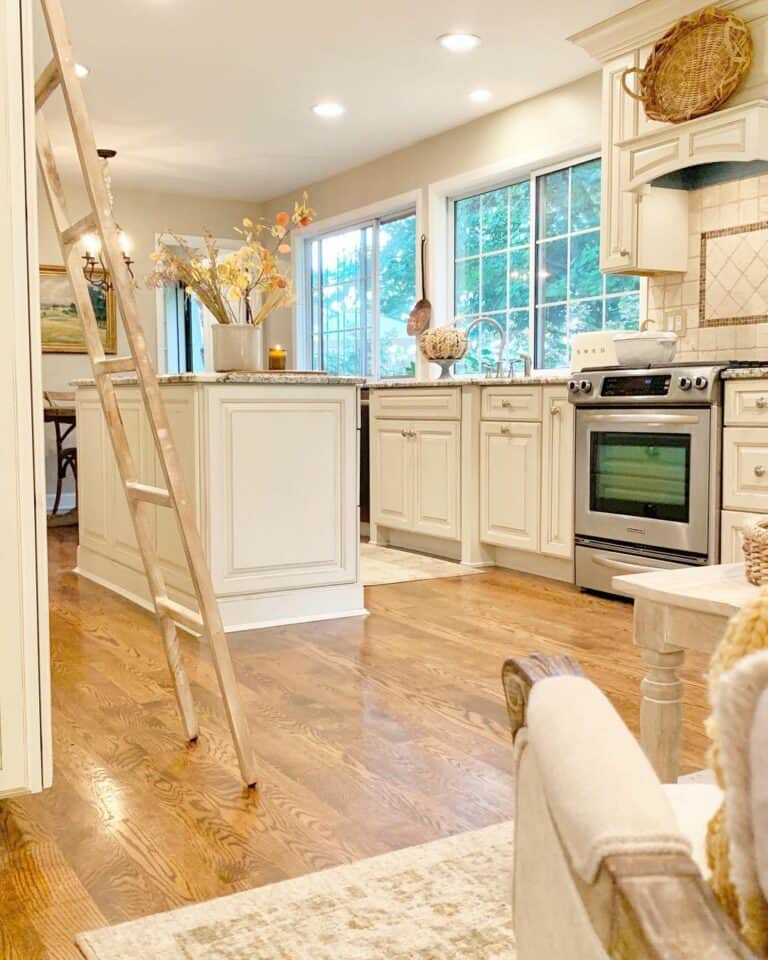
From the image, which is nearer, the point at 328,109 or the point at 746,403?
the point at 746,403

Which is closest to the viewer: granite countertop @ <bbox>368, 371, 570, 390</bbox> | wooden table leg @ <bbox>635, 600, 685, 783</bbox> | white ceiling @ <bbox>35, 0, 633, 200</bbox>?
wooden table leg @ <bbox>635, 600, 685, 783</bbox>

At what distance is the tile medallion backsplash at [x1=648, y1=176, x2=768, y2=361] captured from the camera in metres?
4.18

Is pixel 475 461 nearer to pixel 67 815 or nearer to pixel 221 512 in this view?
pixel 221 512

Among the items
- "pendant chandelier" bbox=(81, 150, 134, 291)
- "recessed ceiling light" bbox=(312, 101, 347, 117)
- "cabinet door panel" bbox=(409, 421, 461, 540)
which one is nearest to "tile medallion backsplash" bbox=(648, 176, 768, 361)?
"cabinet door panel" bbox=(409, 421, 461, 540)

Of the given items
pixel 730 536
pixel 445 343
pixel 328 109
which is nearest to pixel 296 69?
pixel 328 109

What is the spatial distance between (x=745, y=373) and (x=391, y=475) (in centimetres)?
243

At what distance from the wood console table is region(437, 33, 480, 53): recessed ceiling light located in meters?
3.59

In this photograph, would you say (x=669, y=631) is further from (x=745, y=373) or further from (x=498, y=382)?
(x=498, y=382)

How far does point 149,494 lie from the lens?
222cm

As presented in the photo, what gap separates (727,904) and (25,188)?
5.57 ft

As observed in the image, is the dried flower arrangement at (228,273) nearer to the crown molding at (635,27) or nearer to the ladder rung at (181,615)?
the ladder rung at (181,615)

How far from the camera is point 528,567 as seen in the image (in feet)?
16.0

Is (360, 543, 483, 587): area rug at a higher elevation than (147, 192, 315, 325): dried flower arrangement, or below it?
below

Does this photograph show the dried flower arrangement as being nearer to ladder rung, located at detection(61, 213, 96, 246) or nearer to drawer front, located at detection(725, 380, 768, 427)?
ladder rung, located at detection(61, 213, 96, 246)
